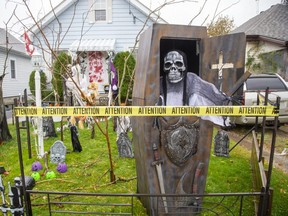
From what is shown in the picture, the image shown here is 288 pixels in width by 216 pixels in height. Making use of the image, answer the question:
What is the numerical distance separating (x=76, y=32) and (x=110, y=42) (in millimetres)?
1939

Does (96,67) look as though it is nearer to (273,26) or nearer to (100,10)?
(100,10)

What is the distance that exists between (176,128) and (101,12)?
1086 cm

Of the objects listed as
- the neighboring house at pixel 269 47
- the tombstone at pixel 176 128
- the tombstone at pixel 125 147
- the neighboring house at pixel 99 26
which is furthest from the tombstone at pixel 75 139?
the neighboring house at pixel 269 47

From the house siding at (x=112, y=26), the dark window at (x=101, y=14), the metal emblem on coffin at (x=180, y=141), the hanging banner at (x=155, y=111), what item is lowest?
the metal emblem on coffin at (x=180, y=141)

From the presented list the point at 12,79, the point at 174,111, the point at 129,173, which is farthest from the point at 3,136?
the point at 12,79

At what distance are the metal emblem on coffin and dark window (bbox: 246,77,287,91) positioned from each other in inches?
221

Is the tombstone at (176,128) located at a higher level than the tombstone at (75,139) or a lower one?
higher

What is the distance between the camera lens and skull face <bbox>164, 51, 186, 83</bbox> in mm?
3018

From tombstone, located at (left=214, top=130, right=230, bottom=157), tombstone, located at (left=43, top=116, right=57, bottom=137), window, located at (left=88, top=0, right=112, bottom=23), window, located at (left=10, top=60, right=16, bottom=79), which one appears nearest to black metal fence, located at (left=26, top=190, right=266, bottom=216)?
tombstone, located at (left=214, top=130, right=230, bottom=157)

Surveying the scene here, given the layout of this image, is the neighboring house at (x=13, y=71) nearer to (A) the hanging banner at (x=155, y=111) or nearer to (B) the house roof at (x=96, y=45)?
(B) the house roof at (x=96, y=45)

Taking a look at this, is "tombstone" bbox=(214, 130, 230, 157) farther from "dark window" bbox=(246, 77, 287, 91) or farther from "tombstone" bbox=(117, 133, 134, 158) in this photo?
"dark window" bbox=(246, 77, 287, 91)

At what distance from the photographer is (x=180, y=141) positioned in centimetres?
300

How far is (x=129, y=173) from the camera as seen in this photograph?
16.3ft

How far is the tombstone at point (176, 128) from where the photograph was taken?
2871 mm
